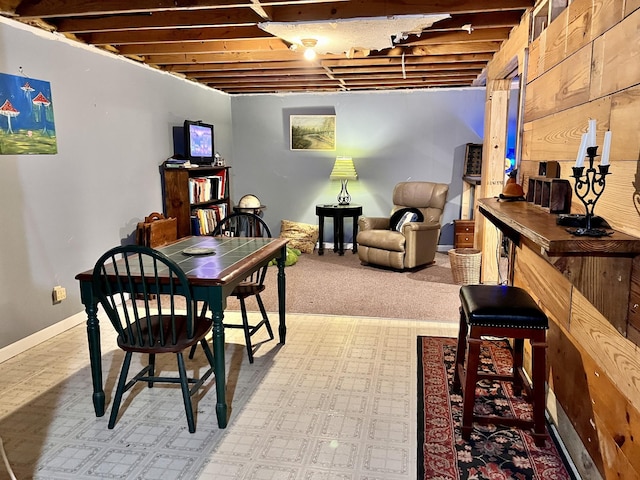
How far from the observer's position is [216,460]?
205cm

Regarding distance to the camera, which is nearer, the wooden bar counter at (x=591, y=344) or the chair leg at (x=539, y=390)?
the wooden bar counter at (x=591, y=344)

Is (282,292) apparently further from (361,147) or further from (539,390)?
(361,147)

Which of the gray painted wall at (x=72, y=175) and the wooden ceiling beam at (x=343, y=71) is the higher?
the wooden ceiling beam at (x=343, y=71)

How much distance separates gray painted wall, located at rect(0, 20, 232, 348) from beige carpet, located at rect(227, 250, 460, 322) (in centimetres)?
134

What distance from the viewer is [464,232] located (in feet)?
20.2

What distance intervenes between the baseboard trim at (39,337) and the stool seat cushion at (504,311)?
285 cm

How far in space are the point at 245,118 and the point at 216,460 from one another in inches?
218

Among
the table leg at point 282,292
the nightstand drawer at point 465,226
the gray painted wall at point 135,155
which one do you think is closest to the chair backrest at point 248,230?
the table leg at point 282,292

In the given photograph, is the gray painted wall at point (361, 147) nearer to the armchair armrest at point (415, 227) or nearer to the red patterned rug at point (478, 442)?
the armchair armrest at point (415, 227)

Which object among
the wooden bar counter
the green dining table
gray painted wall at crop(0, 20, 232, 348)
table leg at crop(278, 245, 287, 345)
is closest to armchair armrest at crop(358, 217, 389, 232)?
gray painted wall at crop(0, 20, 232, 348)

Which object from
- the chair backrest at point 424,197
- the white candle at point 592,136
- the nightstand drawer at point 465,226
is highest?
the white candle at point 592,136

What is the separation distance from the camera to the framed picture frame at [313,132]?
6652 mm

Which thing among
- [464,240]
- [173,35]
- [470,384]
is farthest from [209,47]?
[464,240]

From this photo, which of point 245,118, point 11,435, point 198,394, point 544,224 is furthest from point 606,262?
point 245,118
